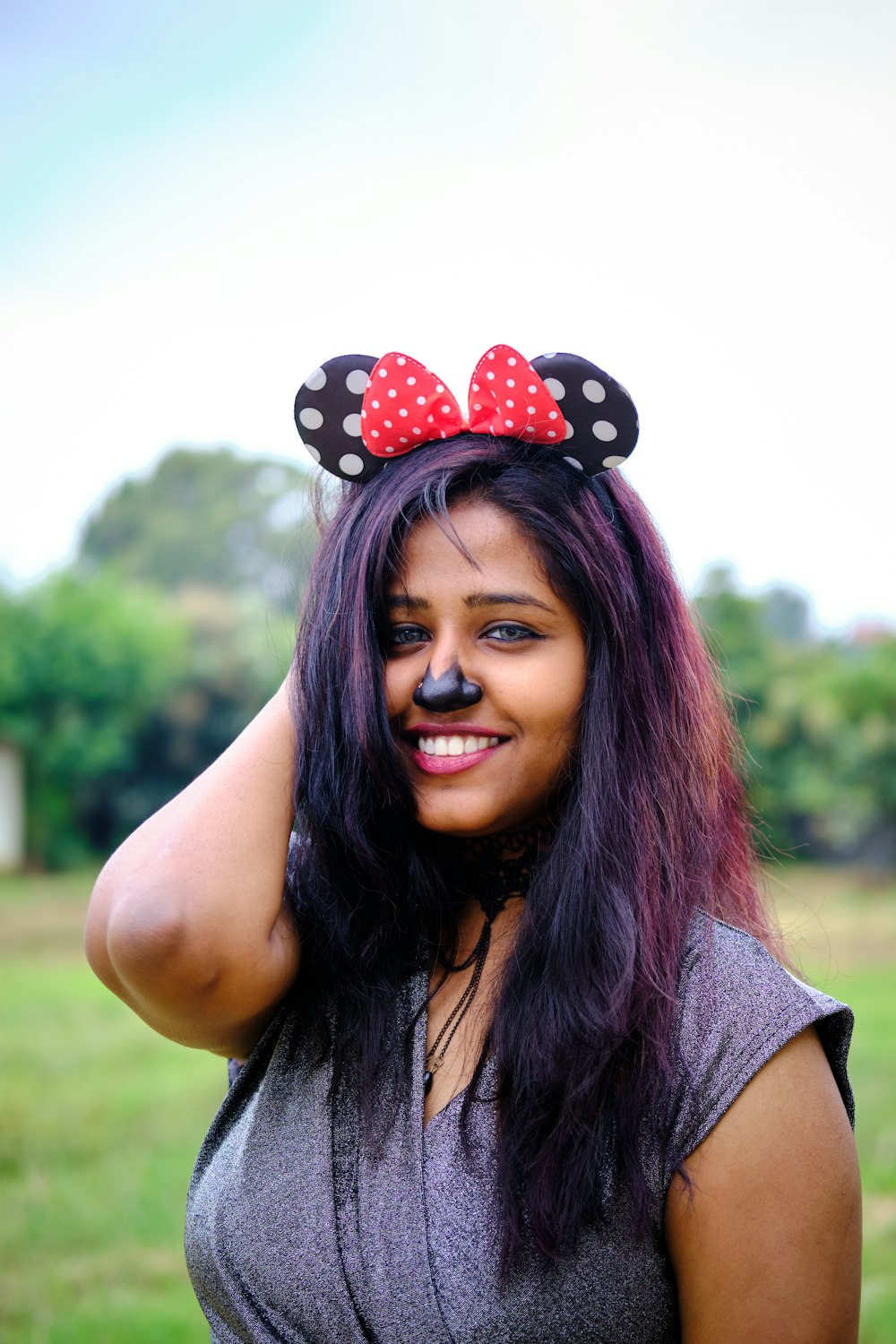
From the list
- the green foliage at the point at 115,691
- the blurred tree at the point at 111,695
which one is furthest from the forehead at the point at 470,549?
the blurred tree at the point at 111,695

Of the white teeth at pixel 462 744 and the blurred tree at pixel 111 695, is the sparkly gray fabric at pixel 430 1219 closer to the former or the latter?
the white teeth at pixel 462 744

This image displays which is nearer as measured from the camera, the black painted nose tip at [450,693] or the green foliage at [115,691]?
the black painted nose tip at [450,693]

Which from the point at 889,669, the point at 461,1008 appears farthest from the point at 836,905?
the point at 461,1008

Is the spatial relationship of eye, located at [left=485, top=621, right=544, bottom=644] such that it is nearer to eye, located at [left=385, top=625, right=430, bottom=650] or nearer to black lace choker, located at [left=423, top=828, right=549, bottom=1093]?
eye, located at [left=385, top=625, right=430, bottom=650]

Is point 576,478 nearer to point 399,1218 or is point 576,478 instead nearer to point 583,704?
point 583,704

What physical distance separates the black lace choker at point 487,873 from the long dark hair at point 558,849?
0.13ft

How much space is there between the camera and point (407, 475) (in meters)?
1.67

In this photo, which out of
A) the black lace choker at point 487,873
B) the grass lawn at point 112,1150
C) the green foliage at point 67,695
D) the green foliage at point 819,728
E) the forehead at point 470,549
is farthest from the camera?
the green foliage at point 67,695

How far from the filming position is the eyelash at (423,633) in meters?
1.59

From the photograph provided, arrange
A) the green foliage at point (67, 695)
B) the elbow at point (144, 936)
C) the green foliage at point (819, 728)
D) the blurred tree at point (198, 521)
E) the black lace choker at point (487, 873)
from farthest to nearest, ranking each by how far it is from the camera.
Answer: the blurred tree at point (198, 521)
the green foliage at point (67, 695)
the green foliage at point (819, 728)
the black lace choker at point (487, 873)
the elbow at point (144, 936)

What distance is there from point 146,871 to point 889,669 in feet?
44.5

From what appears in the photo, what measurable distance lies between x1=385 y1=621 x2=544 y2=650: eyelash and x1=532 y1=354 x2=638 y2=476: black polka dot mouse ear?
25 centimetres

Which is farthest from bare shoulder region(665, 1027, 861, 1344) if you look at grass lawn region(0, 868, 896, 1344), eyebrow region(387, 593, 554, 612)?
eyebrow region(387, 593, 554, 612)

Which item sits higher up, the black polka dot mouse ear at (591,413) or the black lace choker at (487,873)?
the black polka dot mouse ear at (591,413)
